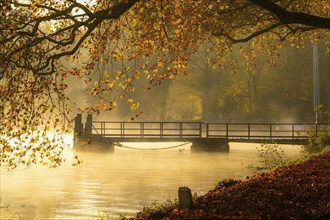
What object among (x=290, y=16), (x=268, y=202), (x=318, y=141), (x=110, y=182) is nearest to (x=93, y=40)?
(x=290, y=16)

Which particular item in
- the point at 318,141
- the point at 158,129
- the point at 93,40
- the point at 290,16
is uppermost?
the point at 290,16

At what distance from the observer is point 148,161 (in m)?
38.5

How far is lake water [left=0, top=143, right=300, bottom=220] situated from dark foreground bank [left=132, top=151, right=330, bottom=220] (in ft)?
14.1

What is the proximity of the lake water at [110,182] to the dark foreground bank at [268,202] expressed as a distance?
4283mm

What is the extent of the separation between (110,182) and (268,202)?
1726 cm

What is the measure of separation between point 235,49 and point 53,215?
4802 centimetres

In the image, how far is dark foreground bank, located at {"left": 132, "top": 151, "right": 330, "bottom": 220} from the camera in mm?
9906

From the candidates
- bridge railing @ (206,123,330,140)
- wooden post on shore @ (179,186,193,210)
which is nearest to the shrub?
bridge railing @ (206,123,330,140)

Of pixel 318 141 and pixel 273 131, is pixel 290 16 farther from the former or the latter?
pixel 273 131

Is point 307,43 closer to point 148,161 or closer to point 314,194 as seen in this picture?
point 148,161

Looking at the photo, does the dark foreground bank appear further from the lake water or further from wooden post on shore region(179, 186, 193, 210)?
the lake water

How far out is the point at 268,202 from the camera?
10898mm

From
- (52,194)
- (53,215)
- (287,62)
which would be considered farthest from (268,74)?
(53,215)

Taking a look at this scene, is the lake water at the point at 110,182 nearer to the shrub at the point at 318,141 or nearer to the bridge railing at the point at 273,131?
the bridge railing at the point at 273,131
